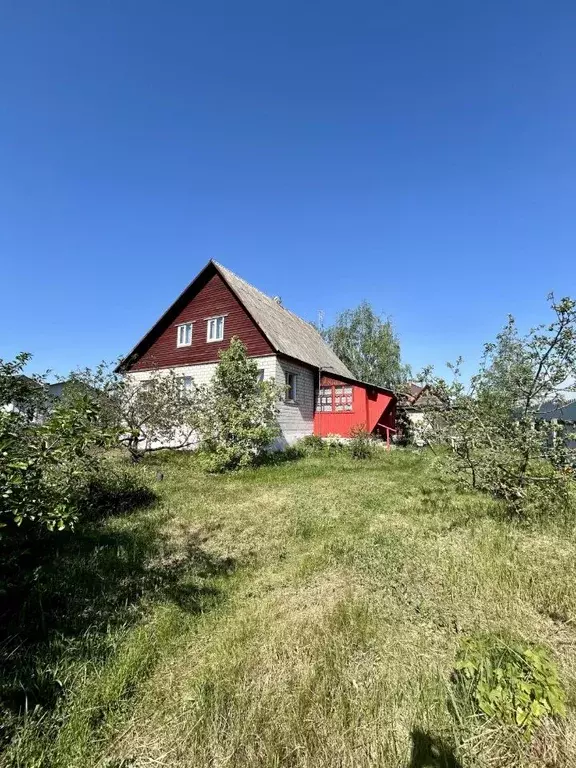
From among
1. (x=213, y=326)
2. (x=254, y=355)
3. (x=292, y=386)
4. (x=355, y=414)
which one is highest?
(x=213, y=326)

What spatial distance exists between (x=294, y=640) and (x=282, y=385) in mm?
12315

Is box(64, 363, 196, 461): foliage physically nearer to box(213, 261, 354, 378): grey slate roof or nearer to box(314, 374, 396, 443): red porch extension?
box(213, 261, 354, 378): grey slate roof

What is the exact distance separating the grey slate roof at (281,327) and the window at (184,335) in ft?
10.6

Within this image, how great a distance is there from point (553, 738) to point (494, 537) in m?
3.13

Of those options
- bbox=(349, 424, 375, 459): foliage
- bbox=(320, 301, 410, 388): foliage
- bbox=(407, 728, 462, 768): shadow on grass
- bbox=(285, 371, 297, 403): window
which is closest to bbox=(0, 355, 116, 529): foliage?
bbox=(407, 728, 462, 768): shadow on grass

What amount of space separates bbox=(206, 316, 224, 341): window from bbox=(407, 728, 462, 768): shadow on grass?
16.3m

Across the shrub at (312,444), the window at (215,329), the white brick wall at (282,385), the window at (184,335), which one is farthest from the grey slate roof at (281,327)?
the shrub at (312,444)

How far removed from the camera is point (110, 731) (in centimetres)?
236

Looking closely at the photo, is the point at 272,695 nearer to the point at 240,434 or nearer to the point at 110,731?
the point at 110,731

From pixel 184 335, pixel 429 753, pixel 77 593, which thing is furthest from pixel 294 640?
pixel 184 335

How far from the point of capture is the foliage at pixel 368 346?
32406 millimetres

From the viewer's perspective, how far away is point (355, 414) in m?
17.2

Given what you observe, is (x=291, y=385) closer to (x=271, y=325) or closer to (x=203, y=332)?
(x=271, y=325)

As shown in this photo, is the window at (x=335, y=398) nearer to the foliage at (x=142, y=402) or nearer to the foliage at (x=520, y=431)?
the foliage at (x=142, y=402)
